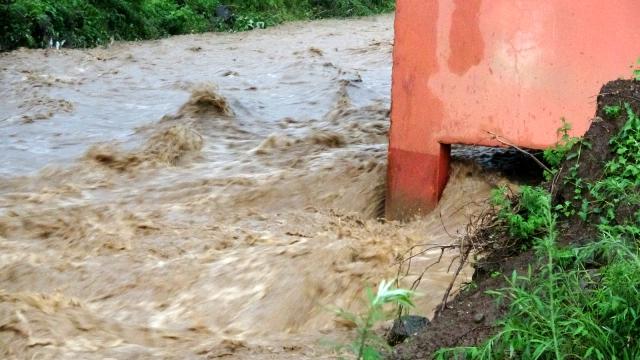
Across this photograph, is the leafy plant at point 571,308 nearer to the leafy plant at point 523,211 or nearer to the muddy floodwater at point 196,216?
the leafy plant at point 523,211

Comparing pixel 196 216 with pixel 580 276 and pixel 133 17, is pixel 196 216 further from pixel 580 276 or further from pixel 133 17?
pixel 133 17

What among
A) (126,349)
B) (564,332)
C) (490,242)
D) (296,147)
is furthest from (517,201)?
(296,147)

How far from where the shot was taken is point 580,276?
11.4 ft

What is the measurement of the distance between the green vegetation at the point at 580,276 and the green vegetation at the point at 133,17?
1197cm

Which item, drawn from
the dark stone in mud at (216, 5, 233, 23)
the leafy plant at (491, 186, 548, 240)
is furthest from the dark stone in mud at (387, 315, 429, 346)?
the dark stone in mud at (216, 5, 233, 23)

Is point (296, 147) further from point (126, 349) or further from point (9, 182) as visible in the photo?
point (126, 349)

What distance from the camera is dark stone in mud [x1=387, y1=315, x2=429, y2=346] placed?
3.92 meters

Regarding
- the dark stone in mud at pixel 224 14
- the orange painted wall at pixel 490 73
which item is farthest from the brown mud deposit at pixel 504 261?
the dark stone in mud at pixel 224 14

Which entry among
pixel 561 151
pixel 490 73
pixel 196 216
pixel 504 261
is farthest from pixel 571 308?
pixel 196 216

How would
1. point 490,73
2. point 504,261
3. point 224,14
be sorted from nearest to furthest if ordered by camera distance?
point 504,261 < point 490,73 < point 224,14

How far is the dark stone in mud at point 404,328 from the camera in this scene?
392cm

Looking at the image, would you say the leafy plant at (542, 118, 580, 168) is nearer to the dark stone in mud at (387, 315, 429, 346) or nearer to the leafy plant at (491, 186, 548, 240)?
the leafy plant at (491, 186, 548, 240)

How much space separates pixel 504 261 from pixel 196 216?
3380 mm

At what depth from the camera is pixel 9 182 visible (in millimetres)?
7844
